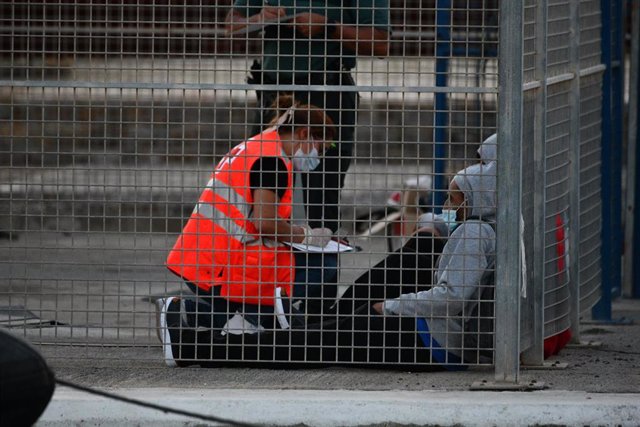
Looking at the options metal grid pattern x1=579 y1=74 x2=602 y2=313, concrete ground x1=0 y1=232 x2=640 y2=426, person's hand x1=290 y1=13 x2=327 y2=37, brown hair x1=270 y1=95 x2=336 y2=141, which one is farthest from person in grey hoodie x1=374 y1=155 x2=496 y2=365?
metal grid pattern x1=579 y1=74 x2=602 y2=313

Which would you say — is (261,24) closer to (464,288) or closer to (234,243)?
(234,243)

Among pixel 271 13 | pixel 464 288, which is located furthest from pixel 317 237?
pixel 271 13

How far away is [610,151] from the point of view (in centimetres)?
739

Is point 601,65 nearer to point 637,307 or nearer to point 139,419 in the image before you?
point 637,307

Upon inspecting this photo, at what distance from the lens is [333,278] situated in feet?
18.6

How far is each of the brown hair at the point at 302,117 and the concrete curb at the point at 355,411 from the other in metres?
1.21

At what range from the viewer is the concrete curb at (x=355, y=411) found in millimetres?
4801

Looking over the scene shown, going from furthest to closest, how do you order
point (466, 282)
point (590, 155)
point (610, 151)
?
1. point (610, 151)
2. point (590, 155)
3. point (466, 282)

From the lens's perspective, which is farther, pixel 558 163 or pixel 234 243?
pixel 558 163

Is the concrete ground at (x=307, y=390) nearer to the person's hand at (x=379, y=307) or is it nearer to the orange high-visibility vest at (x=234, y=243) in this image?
the person's hand at (x=379, y=307)

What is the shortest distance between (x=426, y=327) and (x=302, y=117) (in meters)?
→ 1.09

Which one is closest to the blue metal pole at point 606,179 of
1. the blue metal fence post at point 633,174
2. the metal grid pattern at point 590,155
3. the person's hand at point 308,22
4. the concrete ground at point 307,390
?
the metal grid pattern at point 590,155

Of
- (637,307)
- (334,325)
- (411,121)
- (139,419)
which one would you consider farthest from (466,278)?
(411,121)

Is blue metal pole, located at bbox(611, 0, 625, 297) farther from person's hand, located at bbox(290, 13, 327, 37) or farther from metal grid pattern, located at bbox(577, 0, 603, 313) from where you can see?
person's hand, located at bbox(290, 13, 327, 37)
